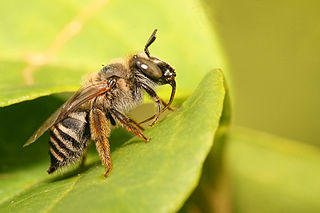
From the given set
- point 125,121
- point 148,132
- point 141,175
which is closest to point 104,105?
point 125,121

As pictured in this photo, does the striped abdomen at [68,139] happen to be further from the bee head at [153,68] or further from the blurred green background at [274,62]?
the blurred green background at [274,62]

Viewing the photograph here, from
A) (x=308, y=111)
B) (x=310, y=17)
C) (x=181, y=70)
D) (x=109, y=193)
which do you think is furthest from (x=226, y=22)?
(x=109, y=193)

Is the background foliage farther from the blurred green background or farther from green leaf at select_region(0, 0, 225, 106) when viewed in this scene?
the blurred green background

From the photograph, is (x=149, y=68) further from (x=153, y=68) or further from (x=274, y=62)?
(x=274, y=62)

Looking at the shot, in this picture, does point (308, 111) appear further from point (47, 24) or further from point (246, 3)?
point (47, 24)

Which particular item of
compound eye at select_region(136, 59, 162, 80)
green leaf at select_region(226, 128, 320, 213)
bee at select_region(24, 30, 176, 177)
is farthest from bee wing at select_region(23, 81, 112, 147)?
green leaf at select_region(226, 128, 320, 213)

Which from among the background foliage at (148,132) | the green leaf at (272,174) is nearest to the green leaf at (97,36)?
the background foliage at (148,132)
